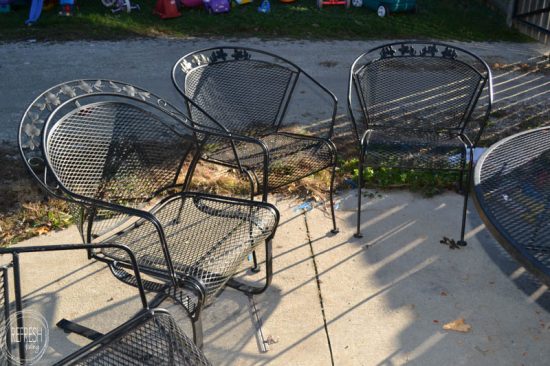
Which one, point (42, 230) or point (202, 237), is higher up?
point (202, 237)

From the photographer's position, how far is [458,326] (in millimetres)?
2830

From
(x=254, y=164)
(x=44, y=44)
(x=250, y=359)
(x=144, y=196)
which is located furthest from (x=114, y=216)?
(x=44, y=44)

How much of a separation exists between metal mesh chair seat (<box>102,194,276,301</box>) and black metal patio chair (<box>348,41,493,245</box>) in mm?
916

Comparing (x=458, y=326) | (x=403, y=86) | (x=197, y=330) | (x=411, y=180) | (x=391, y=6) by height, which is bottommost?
(x=458, y=326)

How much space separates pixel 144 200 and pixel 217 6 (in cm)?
616

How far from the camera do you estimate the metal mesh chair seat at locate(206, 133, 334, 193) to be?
3277 millimetres

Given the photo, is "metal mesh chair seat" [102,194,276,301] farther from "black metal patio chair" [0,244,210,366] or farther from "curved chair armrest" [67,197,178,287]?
"black metal patio chair" [0,244,210,366]

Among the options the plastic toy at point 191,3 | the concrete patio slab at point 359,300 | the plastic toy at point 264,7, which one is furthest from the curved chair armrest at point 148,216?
the plastic toy at point 191,3

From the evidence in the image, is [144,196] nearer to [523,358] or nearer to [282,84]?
[282,84]

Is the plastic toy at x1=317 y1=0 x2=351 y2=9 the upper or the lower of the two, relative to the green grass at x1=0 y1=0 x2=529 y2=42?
upper

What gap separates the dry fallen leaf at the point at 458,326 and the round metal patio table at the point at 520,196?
2.28 ft

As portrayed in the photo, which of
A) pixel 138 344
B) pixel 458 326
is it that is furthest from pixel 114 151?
pixel 458 326

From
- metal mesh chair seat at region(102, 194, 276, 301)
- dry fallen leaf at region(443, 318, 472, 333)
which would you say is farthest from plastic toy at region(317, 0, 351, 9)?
dry fallen leaf at region(443, 318, 472, 333)

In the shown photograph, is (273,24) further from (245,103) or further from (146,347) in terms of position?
(146,347)
